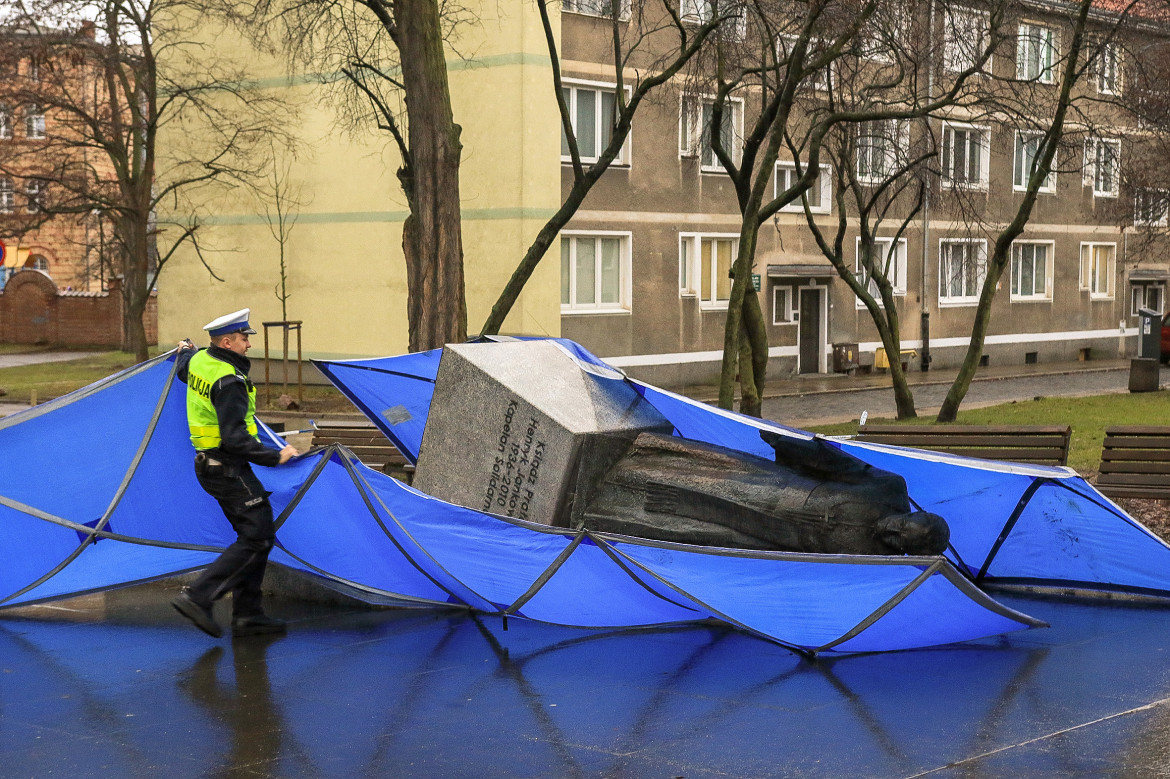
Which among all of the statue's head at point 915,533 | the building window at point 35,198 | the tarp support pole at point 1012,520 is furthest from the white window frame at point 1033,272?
the statue's head at point 915,533

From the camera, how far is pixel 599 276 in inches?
1173

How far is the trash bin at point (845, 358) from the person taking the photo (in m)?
34.3

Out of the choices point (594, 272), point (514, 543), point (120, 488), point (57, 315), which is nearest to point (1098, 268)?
point (594, 272)

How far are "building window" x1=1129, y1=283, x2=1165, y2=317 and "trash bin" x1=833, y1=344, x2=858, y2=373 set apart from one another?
14.9 meters

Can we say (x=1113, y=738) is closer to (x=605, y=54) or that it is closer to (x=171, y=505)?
(x=171, y=505)

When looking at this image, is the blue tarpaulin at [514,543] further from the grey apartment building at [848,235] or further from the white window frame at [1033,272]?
the white window frame at [1033,272]

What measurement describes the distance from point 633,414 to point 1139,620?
134 inches

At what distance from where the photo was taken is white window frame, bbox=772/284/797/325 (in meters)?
33.8

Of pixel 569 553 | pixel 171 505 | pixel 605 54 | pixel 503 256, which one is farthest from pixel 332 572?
pixel 605 54

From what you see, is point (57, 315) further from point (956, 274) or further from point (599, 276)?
point (956, 274)

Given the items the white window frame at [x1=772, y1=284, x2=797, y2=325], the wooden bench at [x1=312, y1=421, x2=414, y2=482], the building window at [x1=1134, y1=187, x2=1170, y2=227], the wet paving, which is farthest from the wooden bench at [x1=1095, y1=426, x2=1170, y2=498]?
the white window frame at [x1=772, y1=284, x2=797, y2=325]

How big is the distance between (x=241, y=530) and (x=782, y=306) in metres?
26.7

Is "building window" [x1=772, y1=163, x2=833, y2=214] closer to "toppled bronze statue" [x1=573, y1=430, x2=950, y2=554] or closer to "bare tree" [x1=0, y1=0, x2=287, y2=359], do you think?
"bare tree" [x1=0, y1=0, x2=287, y2=359]

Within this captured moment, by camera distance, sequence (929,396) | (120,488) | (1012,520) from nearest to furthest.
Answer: (1012,520) < (120,488) < (929,396)
